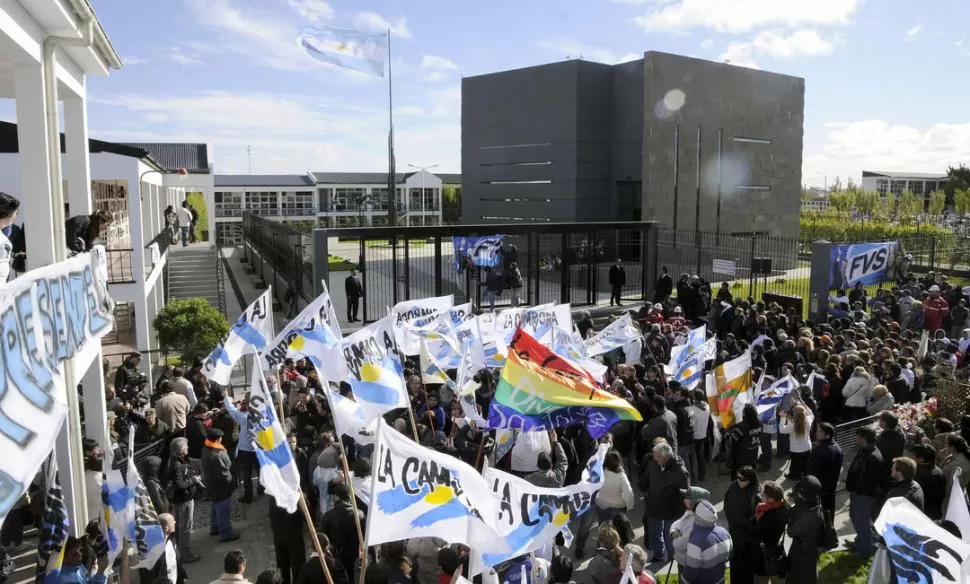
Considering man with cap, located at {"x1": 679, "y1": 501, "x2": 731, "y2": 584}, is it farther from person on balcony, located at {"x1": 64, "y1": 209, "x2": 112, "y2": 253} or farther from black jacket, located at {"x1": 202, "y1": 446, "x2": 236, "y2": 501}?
person on balcony, located at {"x1": 64, "y1": 209, "x2": 112, "y2": 253}

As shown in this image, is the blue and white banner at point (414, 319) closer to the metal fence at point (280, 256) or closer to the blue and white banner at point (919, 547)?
the metal fence at point (280, 256)

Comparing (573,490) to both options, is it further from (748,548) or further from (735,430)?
(735,430)

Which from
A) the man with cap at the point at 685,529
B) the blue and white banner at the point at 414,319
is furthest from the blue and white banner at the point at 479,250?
the man with cap at the point at 685,529

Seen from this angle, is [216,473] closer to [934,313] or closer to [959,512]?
[959,512]

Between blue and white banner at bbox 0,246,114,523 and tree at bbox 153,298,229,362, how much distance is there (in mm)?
12090

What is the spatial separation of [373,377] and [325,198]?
3218 inches

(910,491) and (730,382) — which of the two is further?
(730,382)

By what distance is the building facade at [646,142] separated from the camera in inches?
1344

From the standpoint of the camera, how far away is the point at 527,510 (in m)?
6.67

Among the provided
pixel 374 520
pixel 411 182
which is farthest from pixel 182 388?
pixel 411 182

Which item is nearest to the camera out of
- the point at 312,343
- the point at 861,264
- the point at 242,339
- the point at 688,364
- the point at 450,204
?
the point at 312,343

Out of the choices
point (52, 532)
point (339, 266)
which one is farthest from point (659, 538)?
point (339, 266)

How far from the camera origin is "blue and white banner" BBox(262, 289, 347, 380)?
1023cm

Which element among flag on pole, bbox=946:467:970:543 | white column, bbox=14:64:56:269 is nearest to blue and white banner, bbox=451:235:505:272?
white column, bbox=14:64:56:269
